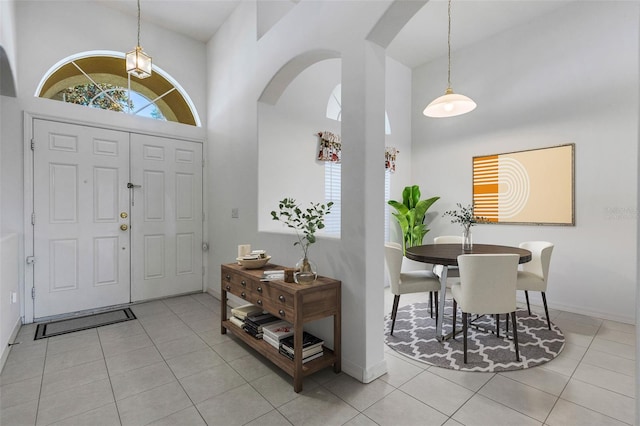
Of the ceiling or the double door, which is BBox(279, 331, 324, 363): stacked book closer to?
the double door

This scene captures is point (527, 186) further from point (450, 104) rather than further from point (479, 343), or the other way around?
point (479, 343)

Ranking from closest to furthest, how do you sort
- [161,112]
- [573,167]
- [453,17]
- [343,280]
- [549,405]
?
[549,405] < [343,280] < [573,167] < [453,17] < [161,112]

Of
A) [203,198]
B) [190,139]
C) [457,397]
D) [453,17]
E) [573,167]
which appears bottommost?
[457,397]

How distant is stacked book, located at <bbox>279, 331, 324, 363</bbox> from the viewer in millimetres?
2154

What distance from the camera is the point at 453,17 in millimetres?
3814

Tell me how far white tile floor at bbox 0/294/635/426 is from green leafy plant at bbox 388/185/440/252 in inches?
86.6

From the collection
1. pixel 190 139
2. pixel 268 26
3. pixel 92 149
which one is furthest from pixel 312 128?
pixel 92 149

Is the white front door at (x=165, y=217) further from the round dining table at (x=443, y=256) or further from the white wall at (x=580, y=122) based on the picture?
the white wall at (x=580, y=122)

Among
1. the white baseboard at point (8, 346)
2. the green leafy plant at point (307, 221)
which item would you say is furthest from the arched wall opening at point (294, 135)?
the white baseboard at point (8, 346)

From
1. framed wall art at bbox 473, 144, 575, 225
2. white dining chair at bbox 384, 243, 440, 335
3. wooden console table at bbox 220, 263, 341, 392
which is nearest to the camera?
wooden console table at bbox 220, 263, 341, 392

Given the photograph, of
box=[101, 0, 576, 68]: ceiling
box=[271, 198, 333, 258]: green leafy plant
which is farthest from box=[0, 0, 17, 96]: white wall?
box=[271, 198, 333, 258]: green leafy plant

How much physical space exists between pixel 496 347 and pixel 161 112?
470 centimetres

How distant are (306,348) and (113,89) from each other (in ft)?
12.7

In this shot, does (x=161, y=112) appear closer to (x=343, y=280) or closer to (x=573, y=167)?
(x=343, y=280)
